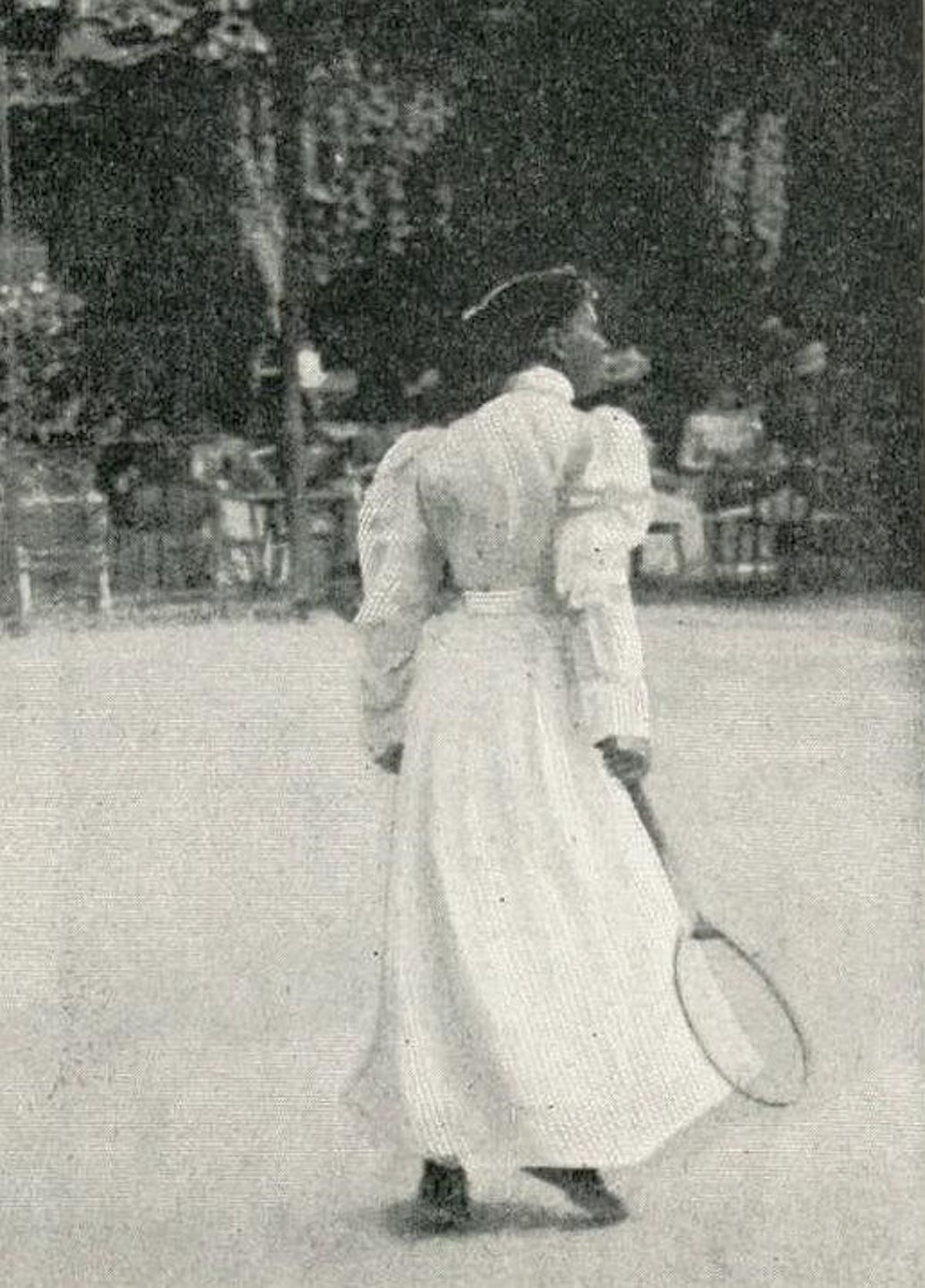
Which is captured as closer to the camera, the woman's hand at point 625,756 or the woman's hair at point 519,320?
the woman's hand at point 625,756

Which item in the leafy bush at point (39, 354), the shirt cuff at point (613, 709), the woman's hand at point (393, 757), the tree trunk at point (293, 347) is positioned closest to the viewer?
the shirt cuff at point (613, 709)

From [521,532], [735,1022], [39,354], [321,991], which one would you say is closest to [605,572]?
[521,532]

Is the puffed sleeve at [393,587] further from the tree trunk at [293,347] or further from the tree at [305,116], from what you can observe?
the tree trunk at [293,347]

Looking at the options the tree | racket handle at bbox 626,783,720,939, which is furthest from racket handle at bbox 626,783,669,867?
the tree

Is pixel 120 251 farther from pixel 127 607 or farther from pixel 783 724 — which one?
pixel 783 724

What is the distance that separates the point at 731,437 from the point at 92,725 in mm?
5181

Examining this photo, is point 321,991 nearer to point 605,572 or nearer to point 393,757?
point 393,757

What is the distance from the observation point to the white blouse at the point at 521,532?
4160mm

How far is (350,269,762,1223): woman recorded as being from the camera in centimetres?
416

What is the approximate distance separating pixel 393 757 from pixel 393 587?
35 centimetres

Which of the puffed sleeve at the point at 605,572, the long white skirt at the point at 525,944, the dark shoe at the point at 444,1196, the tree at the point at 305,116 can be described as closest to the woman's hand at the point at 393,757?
the long white skirt at the point at 525,944

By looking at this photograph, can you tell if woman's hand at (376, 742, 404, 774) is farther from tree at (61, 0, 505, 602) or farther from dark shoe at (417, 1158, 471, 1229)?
tree at (61, 0, 505, 602)

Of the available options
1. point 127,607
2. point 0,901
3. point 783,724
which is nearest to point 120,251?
point 127,607

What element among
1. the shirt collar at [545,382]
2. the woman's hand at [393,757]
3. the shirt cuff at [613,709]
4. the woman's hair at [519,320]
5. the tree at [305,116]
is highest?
the tree at [305,116]
